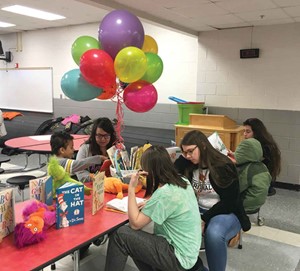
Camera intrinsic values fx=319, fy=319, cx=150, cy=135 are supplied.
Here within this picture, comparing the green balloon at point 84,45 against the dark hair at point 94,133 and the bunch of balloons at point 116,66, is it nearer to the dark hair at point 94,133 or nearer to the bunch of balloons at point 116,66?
the bunch of balloons at point 116,66

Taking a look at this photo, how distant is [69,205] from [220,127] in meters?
3.33

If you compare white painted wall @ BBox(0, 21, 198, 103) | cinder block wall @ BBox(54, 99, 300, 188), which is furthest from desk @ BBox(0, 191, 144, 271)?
white painted wall @ BBox(0, 21, 198, 103)

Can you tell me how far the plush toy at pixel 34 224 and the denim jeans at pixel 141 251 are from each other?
0.40 m

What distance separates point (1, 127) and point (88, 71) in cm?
341

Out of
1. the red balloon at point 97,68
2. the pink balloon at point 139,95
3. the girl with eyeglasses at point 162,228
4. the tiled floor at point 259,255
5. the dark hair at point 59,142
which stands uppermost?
the red balloon at point 97,68

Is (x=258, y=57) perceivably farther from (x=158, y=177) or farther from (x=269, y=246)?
(x=158, y=177)

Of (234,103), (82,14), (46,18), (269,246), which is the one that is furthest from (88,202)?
(46,18)

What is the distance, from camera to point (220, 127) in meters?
4.60

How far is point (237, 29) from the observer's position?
4.82 m

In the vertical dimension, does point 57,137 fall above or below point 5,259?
above

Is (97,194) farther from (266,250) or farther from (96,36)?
(96,36)

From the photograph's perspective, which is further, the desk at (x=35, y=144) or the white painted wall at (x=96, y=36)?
the white painted wall at (x=96, y=36)

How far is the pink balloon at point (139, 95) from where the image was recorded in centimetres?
255

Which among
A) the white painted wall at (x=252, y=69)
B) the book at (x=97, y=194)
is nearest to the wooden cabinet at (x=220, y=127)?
the white painted wall at (x=252, y=69)
